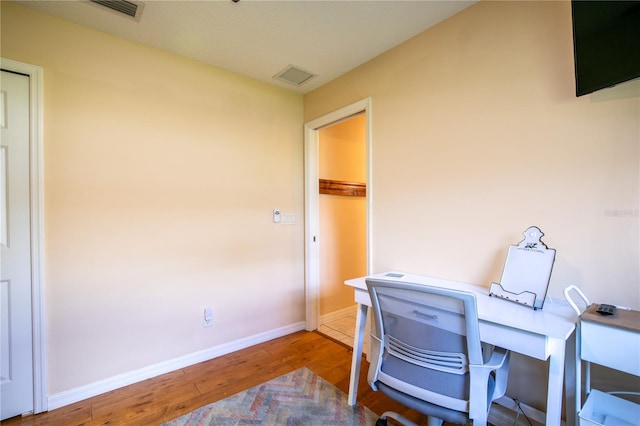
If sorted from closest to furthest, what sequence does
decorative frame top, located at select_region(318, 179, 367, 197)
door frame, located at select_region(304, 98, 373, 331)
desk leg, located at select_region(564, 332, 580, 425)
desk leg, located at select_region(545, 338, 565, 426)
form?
1. desk leg, located at select_region(545, 338, 565, 426)
2. desk leg, located at select_region(564, 332, 580, 425)
3. door frame, located at select_region(304, 98, 373, 331)
4. decorative frame top, located at select_region(318, 179, 367, 197)

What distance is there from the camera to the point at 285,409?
1.85 m

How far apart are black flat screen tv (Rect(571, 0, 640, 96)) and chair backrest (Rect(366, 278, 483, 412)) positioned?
1.10 m

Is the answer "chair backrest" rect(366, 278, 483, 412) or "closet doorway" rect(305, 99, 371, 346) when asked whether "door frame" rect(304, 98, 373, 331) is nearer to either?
"closet doorway" rect(305, 99, 371, 346)

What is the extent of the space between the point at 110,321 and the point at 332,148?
2.56m

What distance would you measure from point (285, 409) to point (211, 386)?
0.63 m

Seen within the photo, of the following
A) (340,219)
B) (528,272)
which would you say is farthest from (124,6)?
(528,272)

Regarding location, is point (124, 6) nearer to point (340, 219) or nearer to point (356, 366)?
point (340, 219)

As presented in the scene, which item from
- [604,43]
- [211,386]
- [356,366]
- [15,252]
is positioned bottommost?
[211,386]

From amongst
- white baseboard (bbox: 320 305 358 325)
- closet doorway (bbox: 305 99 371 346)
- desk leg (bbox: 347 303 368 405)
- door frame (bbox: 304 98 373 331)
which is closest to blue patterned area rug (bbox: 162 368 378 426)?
desk leg (bbox: 347 303 368 405)

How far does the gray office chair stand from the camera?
1.13m

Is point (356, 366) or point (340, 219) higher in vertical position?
point (340, 219)

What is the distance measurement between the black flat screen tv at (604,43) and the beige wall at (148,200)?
7.52ft

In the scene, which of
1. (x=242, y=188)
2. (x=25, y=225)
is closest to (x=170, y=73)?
(x=242, y=188)

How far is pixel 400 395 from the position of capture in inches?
50.8
